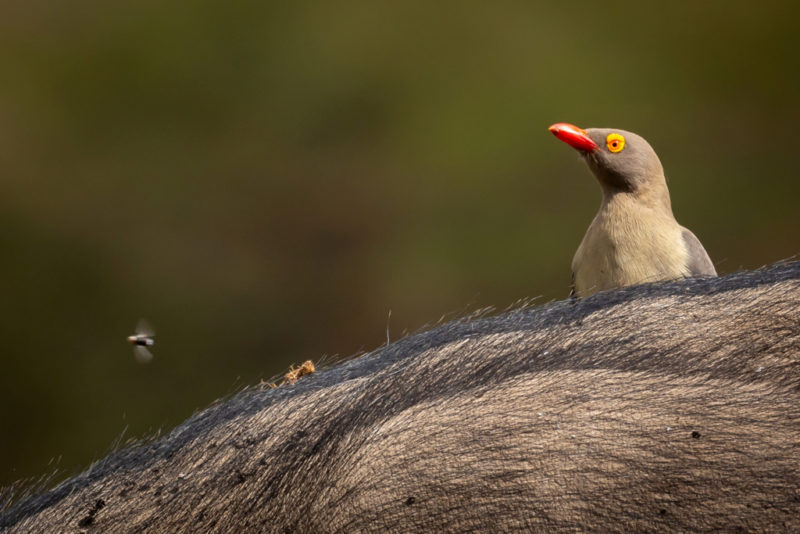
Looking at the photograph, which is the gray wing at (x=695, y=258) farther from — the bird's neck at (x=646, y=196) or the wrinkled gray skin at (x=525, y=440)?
the wrinkled gray skin at (x=525, y=440)

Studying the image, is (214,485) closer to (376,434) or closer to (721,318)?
(376,434)

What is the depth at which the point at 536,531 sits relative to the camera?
0.70m

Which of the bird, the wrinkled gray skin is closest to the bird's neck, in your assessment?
the bird

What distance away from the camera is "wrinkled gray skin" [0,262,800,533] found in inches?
27.1

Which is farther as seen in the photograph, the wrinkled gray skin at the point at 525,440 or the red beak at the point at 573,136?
the red beak at the point at 573,136

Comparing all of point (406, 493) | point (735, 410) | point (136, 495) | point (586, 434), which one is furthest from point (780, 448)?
point (136, 495)

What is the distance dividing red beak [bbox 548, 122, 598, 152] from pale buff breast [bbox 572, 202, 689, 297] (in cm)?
8

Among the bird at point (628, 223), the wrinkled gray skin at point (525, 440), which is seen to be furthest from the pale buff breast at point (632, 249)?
the wrinkled gray skin at point (525, 440)

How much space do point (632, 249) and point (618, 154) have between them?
0.13m

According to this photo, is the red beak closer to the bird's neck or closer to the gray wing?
the bird's neck

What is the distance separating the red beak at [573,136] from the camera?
1.07m

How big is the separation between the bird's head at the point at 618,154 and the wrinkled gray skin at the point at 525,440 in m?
0.30

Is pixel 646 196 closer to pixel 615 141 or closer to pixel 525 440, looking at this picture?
pixel 615 141

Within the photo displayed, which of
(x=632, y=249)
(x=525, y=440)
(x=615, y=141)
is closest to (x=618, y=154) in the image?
(x=615, y=141)
